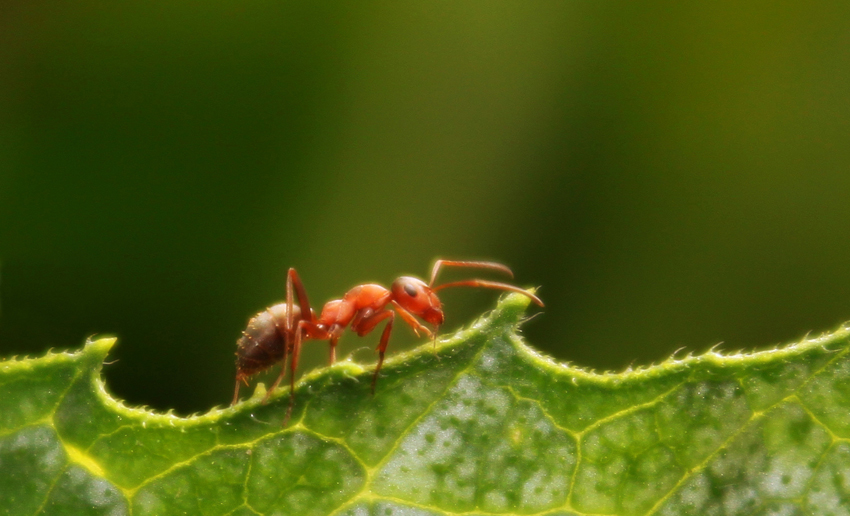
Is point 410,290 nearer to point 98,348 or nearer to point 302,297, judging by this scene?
point 302,297

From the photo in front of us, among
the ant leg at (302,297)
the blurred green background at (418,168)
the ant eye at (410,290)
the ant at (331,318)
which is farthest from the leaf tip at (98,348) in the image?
the blurred green background at (418,168)

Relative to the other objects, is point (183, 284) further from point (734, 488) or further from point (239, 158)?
point (734, 488)

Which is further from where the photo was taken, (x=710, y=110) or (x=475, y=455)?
(x=710, y=110)

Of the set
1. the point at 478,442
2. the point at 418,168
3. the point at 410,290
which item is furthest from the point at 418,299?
the point at 418,168

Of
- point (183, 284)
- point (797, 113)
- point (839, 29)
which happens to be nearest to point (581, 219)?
point (797, 113)

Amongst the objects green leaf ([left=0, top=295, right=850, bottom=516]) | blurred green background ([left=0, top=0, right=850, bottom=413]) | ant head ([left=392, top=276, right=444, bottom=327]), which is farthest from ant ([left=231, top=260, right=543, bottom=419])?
green leaf ([left=0, top=295, right=850, bottom=516])

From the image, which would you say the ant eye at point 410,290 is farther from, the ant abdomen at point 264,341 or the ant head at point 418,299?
the ant abdomen at point 264,341
